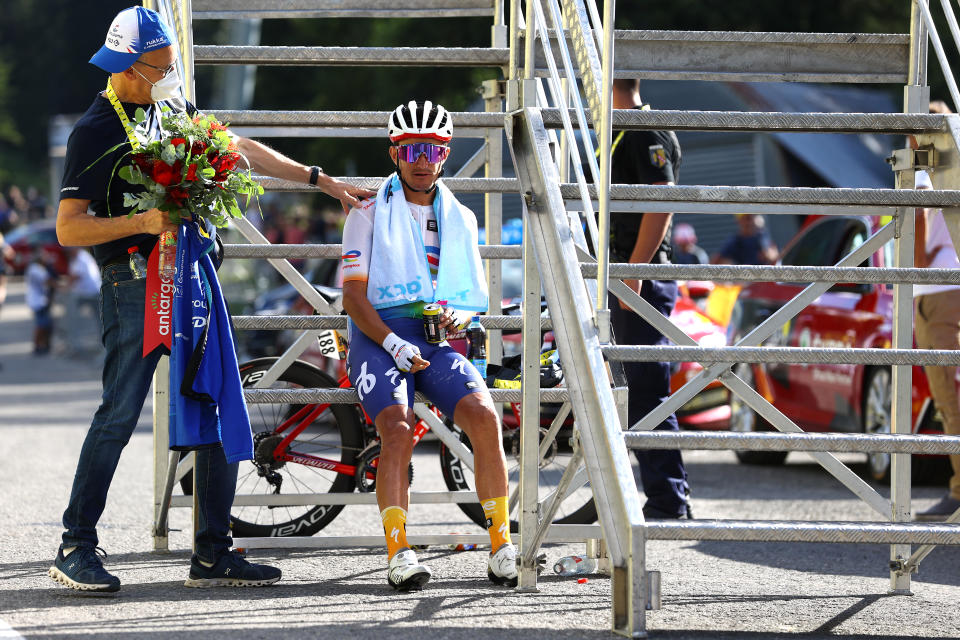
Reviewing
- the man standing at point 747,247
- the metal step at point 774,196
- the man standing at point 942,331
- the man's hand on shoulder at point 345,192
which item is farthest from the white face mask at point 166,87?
the man standing at point 747,247

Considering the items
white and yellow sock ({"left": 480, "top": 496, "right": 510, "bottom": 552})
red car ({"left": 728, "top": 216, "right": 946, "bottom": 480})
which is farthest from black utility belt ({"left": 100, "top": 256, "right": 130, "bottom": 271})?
red car ({"left": 728, "top": 216, "right": 946, "bottom": 480})

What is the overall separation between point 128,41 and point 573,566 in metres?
2.81

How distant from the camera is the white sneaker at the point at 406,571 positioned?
18.6 ft

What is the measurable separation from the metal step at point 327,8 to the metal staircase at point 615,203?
0.03ft

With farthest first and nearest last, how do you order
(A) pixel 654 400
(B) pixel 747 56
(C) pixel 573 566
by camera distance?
1. (A) pixel 654 400
2. (B) pixel 747 56
3. (C) pixel 573 566

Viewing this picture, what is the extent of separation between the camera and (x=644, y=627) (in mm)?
4805

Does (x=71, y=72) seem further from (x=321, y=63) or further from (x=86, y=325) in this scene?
(x=321, y=63)

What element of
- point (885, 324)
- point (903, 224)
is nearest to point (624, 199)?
point (903, 224)

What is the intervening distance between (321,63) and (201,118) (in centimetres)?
133

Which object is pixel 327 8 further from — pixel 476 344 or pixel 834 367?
pixel 834 367

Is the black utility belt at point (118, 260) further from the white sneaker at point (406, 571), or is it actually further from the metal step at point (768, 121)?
the metal step at point (768, 121)

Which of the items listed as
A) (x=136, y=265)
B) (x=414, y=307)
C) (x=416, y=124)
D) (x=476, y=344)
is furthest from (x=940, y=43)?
(x=136, y=265)

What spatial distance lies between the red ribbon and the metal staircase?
0.73 m

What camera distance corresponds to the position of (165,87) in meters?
5.80
